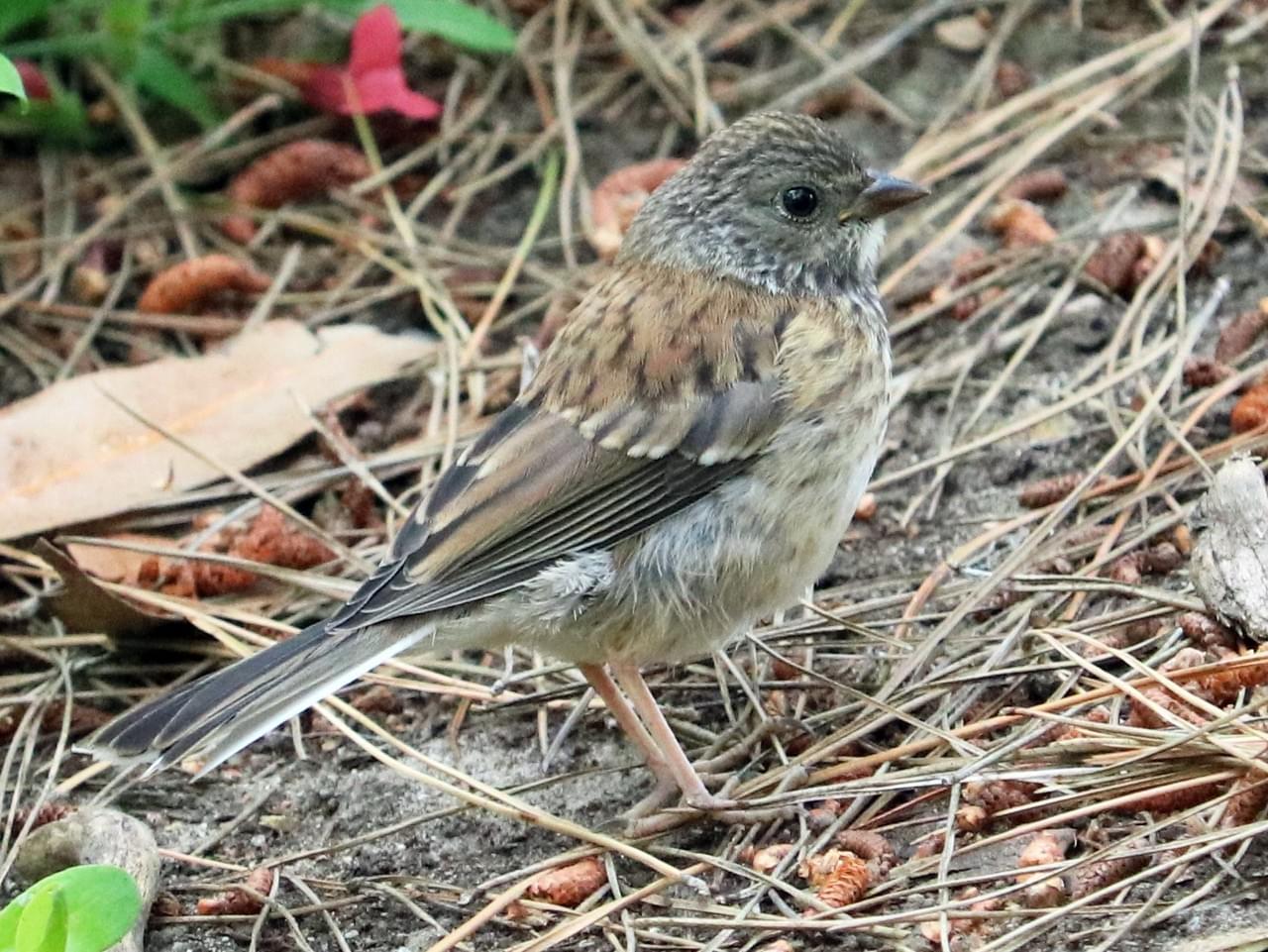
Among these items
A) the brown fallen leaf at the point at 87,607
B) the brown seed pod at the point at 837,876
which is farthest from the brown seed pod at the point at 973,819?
the brown fallen leaf at the point at 87,607

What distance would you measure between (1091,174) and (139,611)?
106 inches

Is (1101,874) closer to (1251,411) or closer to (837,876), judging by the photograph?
(837,876)

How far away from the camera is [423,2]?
452 centimetres

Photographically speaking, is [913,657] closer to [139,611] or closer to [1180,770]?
[1180,770]

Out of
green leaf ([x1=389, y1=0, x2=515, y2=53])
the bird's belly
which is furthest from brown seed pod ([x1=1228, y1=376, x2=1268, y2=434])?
green leaf ([x1=389, y1=0, x2=515, y2=53])

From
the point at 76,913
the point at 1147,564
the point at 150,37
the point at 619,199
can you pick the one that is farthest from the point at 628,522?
the point at 150,37

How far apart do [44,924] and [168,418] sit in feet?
6.13

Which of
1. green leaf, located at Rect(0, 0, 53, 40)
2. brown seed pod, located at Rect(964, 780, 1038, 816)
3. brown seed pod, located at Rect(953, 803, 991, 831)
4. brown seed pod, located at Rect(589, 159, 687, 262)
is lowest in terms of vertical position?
brown seed pod, located at Rect(953, 803, 991, 831)

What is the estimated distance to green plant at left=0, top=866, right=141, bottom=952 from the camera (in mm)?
2320

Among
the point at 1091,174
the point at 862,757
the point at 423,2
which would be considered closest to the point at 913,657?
the point at 862,757

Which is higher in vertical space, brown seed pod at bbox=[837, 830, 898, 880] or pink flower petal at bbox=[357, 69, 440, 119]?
pink flower petal at bbox=[357, 69, 440, 119]

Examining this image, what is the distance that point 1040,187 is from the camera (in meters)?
4.44

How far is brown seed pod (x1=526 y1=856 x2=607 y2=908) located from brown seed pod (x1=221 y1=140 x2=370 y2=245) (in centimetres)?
248

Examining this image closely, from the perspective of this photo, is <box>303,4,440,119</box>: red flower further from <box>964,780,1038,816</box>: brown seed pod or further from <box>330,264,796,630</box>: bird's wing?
<box>964,780,1038,816</box>: brown seed pod
